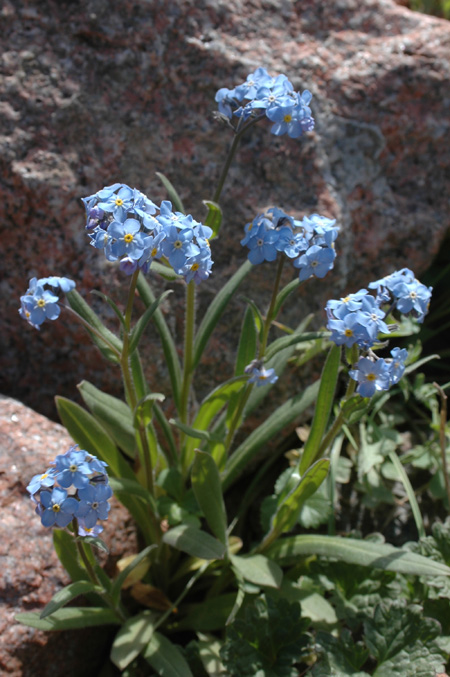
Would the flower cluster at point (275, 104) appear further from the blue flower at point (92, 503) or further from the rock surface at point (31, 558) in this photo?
the rock surface at point (31, 558)

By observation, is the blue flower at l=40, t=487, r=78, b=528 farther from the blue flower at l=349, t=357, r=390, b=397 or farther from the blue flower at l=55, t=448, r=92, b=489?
the blue flower at l=349, t=357, r=390, b=397

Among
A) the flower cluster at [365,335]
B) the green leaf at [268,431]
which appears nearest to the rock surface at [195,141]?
the green leaf at [268,431]

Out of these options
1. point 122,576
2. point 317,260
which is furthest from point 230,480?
point 317,260

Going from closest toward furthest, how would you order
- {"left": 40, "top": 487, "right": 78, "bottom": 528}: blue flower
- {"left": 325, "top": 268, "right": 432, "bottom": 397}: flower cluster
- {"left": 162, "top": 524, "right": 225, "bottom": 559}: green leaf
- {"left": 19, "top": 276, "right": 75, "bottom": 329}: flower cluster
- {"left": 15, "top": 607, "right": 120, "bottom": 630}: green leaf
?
{"left": 40, "top": 487, "right": 78, "bottom": 528}: blue flower
{"left": 325, "top": 268, "right": 432, "bottom": 397}: flower cluster
{"left": 19, "top": 276, "right": 75, "bottom": 329}: flower cluster
{"left": 15, "top": 607, "right": 120, "bottom": 630}: green leaf
{"left": 162, "top": 524, "right": 225, "bottom": 559}: green leaf

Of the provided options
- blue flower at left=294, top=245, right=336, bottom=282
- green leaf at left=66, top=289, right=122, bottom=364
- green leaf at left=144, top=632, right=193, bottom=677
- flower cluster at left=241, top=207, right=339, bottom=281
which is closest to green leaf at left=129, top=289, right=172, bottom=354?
green leaf at left=66, top=289, right=122, bottom=364

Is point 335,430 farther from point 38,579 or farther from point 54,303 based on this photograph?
point 38,579

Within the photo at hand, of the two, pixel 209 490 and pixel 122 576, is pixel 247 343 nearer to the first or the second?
pixel 209 490
